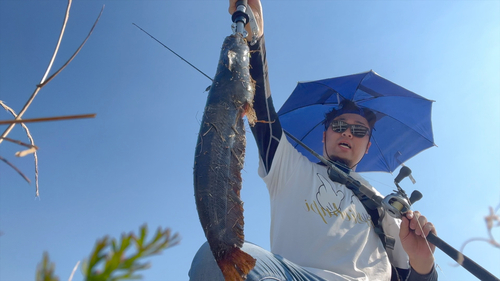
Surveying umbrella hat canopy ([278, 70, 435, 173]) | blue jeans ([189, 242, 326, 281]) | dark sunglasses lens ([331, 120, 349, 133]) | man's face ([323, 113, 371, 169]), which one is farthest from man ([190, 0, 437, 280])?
umbrella hat canopy ([278, 70, 435, 173])

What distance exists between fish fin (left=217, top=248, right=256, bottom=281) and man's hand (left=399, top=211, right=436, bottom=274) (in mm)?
1972

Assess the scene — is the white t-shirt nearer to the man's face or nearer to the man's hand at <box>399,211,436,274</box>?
the man's hand at <box>399,211,436,274</box>

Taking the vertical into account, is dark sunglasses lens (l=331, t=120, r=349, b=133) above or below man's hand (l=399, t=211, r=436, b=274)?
above

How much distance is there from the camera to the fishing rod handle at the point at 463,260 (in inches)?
99.5

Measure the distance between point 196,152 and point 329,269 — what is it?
58.8 inches

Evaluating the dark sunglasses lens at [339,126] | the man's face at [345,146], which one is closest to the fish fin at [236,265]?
the man's face at [345,146]

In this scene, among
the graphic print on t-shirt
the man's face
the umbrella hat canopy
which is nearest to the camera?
the graphic print on t-shirt

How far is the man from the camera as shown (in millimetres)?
2832

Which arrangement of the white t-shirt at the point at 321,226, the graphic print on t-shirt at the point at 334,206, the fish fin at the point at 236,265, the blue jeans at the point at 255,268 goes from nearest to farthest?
the fish fin at the point at 236,265
the blue jeans at the point at 255,268
the white t-shirt at the point at 321,226
the graphic print on t-shirt at the point at 334,206

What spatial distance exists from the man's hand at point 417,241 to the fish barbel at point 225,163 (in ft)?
6.19

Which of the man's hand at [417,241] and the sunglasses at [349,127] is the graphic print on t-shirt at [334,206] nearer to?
the man's hand at [417,241]

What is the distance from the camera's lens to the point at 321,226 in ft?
9.73

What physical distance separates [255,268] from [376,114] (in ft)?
13.9

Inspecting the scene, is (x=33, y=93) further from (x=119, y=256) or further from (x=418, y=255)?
(x=418, y=255)
